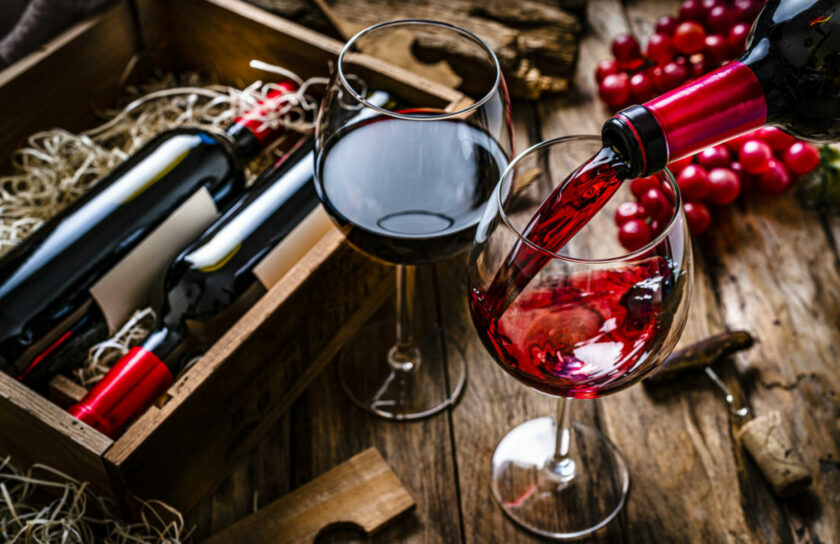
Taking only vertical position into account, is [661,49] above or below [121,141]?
below

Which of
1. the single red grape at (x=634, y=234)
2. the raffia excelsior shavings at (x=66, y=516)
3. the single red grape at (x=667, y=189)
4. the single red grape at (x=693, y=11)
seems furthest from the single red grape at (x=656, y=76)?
the raffia excelsior shavings at (x=66, y=516)

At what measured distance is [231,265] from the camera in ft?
3.08

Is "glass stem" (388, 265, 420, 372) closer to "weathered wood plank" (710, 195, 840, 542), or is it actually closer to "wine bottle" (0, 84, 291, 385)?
"wine bottle" (0, 84, 291, 385)

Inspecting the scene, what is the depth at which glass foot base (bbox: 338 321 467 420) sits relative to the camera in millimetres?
1071

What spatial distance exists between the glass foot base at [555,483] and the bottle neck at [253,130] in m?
0.51

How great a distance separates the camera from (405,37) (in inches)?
38.3

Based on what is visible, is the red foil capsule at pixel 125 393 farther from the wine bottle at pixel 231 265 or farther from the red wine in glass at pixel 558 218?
the red wine in glass at pixel 558 218

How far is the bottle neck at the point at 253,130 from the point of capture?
1118 mm

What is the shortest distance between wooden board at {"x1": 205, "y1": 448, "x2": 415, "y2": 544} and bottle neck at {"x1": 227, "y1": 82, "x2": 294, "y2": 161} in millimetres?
441

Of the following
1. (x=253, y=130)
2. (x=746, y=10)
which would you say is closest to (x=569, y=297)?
(x=253, y=130)

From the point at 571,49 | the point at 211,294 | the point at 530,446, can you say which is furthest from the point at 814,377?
the point at 211,294

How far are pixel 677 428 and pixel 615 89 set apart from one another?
0.62m

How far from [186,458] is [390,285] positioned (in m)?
0.41

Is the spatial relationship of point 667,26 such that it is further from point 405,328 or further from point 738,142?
point 405,328
